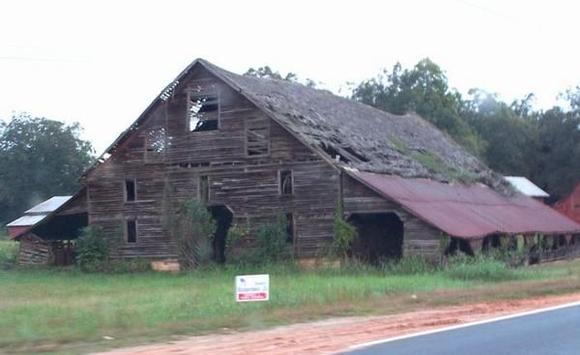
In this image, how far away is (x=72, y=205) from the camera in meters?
47.9

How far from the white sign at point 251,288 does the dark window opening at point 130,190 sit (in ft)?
85.4

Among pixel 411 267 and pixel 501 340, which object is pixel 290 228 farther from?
pixel 501 340

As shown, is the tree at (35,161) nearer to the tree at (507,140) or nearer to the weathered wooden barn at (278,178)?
the tree at (507,140)

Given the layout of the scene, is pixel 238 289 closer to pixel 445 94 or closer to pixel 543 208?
pixel 543 208

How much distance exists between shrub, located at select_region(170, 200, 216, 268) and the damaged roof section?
563 cm

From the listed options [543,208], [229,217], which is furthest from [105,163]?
[543,208]

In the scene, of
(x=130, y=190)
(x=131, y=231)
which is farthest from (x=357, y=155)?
(x=131, y=231)

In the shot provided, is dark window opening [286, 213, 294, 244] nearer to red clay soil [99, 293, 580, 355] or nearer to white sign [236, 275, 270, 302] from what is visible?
red clay soil [99, 293, 580, 355]

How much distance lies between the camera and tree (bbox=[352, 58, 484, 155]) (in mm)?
71875

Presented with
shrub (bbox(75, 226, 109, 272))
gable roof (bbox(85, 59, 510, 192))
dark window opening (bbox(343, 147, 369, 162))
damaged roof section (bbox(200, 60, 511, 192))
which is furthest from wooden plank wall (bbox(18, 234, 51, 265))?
dark window opening (bbox(343, 147, 369, 162))

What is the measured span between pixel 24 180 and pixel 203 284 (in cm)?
6073

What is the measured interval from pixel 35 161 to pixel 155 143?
164 ft

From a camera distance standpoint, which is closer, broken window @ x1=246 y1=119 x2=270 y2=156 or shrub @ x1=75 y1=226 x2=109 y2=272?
broken window @ x1=246 y1=119 x2=270 y2=156

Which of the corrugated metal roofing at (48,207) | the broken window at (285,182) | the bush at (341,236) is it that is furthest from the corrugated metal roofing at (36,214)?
the bush at (341,236)
